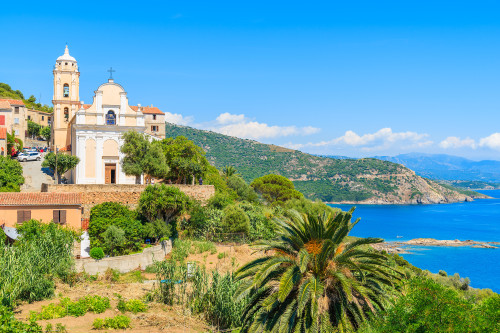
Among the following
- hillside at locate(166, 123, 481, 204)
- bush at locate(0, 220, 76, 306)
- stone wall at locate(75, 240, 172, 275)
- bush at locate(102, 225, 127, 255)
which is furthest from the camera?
hillside at locate(166, 123, 481, 204)

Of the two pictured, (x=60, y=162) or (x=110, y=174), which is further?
(x=110, y=174)

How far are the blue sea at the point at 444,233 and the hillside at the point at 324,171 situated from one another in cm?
837

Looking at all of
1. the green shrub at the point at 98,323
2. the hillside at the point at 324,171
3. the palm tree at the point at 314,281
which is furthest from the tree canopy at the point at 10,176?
the hillside at the point at 324,171

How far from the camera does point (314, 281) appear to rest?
35.9ft

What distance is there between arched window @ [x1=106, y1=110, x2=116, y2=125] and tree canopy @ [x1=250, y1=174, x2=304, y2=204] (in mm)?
22719

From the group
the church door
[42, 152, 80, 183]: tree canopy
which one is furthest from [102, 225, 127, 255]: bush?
the church door

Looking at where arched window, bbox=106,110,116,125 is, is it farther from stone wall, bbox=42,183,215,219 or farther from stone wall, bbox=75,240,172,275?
stone wall, bbox=75,240,172,275

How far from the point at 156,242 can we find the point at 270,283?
17.6 meters

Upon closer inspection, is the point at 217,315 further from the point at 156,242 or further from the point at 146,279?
the point at 156,242

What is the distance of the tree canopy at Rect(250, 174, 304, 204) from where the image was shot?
2136 inches

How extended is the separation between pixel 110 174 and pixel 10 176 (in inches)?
305

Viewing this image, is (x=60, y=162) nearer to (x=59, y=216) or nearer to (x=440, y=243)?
(x=59, y=216)

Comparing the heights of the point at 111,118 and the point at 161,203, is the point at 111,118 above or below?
above

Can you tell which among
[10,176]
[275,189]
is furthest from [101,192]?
[275,189]
